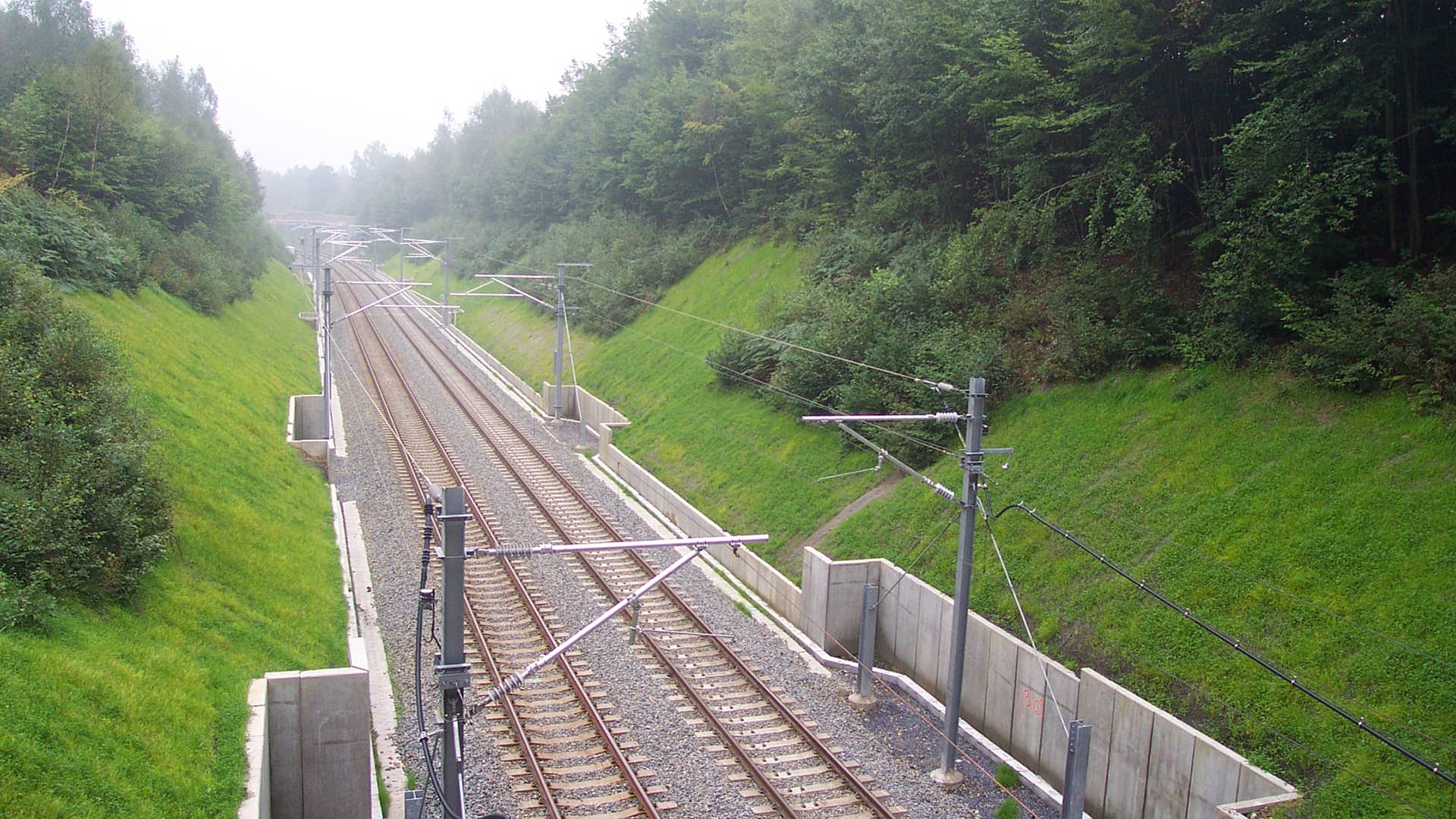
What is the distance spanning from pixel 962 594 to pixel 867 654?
8.72 ft

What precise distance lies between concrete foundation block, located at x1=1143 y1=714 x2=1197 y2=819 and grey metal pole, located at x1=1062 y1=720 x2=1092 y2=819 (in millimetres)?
825

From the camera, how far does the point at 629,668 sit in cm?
1558

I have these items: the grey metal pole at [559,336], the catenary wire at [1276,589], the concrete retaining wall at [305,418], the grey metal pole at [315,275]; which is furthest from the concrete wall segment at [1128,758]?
the grey metal pole at [315,275]

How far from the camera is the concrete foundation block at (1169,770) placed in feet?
34.6

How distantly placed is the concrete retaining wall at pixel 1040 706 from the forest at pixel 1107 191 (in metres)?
5.13

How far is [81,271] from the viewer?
1091 inches

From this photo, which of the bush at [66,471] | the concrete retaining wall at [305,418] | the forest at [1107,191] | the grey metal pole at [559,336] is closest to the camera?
the bush at [66,471]

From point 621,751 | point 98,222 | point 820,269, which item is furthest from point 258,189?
point 621,751

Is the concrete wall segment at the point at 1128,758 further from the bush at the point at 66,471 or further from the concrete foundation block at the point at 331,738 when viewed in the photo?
the bush at the point at 66,471

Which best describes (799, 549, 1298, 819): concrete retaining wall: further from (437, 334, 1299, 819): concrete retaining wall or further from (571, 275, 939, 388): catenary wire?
(571, 275, 939, 388): catenary wire

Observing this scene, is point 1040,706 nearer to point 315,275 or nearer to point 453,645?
point 453,645

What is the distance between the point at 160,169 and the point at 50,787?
1784 inches

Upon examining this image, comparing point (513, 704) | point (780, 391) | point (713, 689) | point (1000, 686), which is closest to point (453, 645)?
point (513, 704)

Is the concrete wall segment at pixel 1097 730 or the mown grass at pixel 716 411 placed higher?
the mown grass at pixel 716 411
